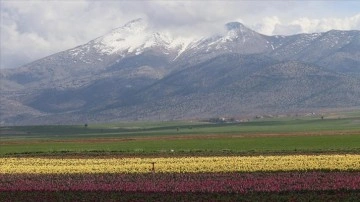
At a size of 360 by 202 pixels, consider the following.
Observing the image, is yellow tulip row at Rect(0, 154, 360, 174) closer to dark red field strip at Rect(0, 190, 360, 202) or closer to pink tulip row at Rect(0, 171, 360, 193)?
pink tulip row at Rect(0, 171, 360, 193)

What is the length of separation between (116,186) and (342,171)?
13.9m

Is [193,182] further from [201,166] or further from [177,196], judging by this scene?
[201,166]

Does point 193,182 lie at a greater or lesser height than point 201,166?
lesser

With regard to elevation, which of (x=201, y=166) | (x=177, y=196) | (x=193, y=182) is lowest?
(x=177, y=196)

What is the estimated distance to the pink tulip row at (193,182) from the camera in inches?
1326

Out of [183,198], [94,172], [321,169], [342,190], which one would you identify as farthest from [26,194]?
[321,169]

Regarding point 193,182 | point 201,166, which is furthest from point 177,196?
point 201,166

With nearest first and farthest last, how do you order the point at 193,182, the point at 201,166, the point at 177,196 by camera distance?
the point at 177,196 < the point at 193,182 < the point at 201,166

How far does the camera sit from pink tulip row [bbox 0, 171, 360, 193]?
111 feet

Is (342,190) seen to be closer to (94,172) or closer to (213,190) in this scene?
(213,190)

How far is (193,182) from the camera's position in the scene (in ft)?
120

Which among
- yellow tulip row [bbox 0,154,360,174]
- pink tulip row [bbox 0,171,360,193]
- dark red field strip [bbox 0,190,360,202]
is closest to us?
dark red field strip [bbox 0,190,360,202]

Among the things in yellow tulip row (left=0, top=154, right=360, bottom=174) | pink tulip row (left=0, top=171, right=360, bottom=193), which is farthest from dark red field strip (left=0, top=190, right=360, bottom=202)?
yellow tulip row (left=0, top=154, right=360, bottom=174)

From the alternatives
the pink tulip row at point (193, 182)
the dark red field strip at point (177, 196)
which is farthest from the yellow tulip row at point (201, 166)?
the dark red field strip at point (177, 196)
